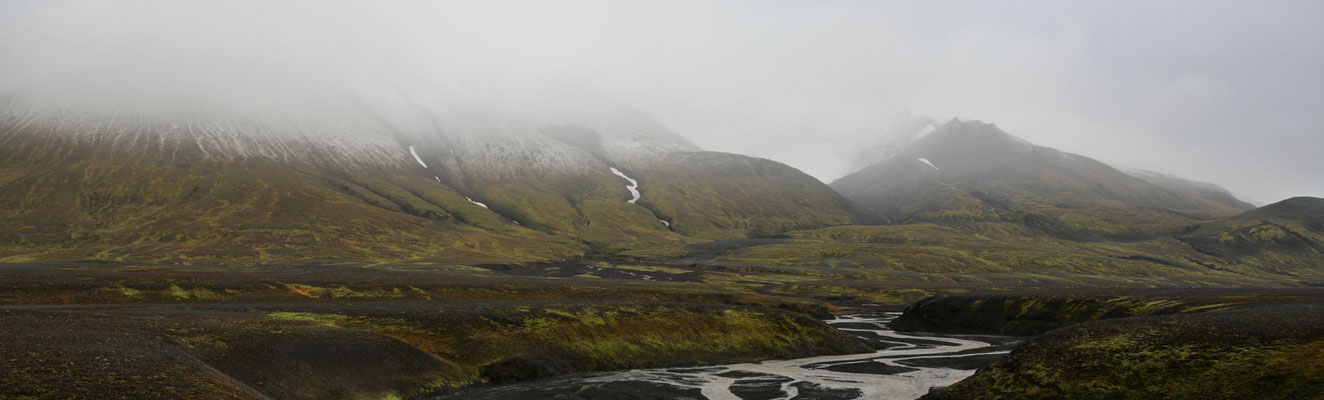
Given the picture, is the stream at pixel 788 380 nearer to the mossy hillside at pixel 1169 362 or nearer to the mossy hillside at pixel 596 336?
the mossy hillside at pixel 596 336

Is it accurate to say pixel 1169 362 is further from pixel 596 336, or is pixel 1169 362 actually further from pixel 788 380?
pixel 596 336

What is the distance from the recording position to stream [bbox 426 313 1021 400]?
170 ft

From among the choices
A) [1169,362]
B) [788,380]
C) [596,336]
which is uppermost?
[1169,362]

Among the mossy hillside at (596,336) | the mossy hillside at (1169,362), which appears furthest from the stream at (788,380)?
the mossy hillside at (1169,362)

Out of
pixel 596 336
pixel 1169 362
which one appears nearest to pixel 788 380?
pixel 596 336

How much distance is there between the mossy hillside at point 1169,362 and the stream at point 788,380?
8132 mm

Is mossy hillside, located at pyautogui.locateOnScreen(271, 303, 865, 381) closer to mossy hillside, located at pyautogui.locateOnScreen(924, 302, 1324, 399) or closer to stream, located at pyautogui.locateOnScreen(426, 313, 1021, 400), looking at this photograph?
stream, located at pyautogui.locateOnScreen(426, 313, 1021, 400)

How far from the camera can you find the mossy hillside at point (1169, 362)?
119ft

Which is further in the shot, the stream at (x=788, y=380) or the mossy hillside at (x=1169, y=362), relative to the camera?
the stream at (x=788, y=380)

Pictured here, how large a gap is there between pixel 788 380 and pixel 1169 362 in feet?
92.6

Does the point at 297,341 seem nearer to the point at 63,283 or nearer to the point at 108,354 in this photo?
the point at 108,354

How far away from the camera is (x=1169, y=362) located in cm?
4147

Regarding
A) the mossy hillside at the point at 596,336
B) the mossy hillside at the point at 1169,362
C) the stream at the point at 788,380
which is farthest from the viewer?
the mossy hillside at the point at 596,336

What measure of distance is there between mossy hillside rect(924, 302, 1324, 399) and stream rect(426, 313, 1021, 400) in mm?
8132
